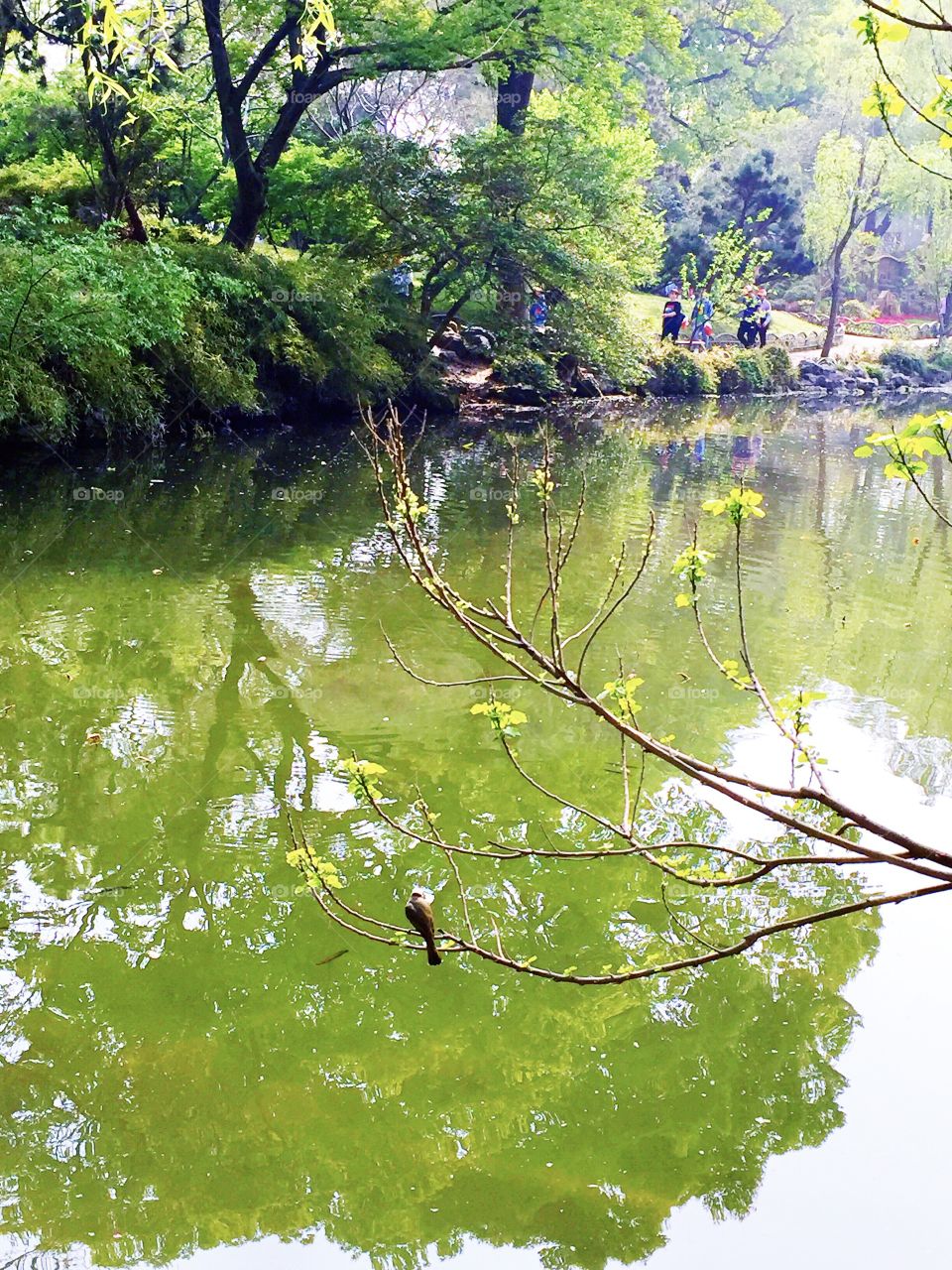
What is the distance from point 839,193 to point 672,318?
30.2 ft

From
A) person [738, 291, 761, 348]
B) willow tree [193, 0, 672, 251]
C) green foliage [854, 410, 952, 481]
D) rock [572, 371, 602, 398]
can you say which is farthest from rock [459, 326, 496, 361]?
green foliage [854, 410, 952, 481]

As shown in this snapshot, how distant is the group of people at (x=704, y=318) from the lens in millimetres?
23906

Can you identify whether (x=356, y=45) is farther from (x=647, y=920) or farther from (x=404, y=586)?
(x=647, y=920)

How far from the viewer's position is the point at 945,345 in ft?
107

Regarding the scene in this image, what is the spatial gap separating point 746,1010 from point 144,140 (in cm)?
1329

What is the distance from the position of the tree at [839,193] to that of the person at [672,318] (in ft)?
21.2

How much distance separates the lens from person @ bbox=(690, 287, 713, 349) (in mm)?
24500

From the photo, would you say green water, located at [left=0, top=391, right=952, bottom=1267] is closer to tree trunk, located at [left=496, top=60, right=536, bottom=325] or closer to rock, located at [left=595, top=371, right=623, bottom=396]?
tree trunk, located at [left=496, top=60, right=536, bottom=325]

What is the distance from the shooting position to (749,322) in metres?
26.5

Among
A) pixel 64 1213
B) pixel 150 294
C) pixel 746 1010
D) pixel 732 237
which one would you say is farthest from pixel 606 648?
pixel 732 237

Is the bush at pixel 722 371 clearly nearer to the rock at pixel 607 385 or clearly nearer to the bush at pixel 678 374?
the bush at pixel 678 374

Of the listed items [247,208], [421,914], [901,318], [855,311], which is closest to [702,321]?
[247,208]

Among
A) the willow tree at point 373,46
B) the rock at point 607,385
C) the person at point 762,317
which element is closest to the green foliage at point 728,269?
the person at point 762,317

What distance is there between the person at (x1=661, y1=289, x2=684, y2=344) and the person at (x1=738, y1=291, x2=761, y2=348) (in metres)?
3.03
